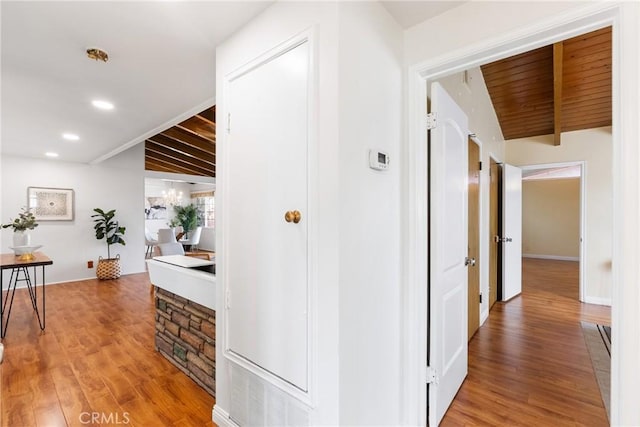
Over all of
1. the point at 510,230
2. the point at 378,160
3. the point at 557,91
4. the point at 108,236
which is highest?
the point at 557,91

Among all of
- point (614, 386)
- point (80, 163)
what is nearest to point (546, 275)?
point (614, 386)

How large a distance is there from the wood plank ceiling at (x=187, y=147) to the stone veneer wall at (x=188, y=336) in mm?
2313

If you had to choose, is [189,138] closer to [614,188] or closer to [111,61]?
[111,61]

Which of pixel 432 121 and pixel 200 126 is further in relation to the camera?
pixel 200 126

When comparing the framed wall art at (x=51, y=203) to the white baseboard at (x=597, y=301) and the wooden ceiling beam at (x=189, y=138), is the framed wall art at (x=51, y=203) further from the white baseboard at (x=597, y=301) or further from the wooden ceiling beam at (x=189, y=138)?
the white baseboard at (x=597, y=301)

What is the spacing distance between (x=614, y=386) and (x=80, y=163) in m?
7.68

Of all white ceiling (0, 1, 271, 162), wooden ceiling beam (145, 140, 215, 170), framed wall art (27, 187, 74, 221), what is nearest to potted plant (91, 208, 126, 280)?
framed wall art (27, 187, 74, 221)

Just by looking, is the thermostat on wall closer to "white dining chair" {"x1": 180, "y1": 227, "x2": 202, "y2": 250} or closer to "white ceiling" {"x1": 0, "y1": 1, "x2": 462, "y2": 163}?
"white ceiling" {"x1": 0, "y1": 1, "x2": 462, "y2": 163}

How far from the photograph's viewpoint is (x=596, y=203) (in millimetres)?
4359

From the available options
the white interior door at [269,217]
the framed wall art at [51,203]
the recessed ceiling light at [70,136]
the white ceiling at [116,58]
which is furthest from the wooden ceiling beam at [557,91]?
the framed wall art at [51,203]

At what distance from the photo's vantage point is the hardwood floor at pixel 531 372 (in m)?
1.89

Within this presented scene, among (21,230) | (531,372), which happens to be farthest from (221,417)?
(21,230)

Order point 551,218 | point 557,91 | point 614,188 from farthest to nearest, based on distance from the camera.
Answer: point 551,218 < point 557,91 < point 614,188

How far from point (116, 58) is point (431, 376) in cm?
285
